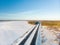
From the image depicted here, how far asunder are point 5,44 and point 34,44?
41 centimetres

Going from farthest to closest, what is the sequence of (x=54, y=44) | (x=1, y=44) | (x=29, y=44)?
1. (x=54, y=44)
2. (x=29, y=44)
3. (x=1, y=44)

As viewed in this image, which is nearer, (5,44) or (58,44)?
(5,44)

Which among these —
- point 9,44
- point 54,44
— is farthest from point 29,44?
point 54,44

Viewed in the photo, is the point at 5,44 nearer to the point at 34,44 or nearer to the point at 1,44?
the point at 1,44

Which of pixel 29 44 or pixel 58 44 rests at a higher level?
pixel 29 44

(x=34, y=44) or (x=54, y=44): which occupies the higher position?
(x=34, y=44)

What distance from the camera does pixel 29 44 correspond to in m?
1.55

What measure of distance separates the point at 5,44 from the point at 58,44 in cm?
193

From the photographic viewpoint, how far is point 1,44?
51.4 inches

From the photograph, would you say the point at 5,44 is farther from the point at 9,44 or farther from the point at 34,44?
the point at 34,44

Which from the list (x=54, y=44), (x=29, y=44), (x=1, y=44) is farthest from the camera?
(x=54, y=44)

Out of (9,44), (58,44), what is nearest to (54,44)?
(58,44)

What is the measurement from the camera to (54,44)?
2.92 m

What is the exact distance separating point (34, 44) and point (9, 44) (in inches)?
14.8
